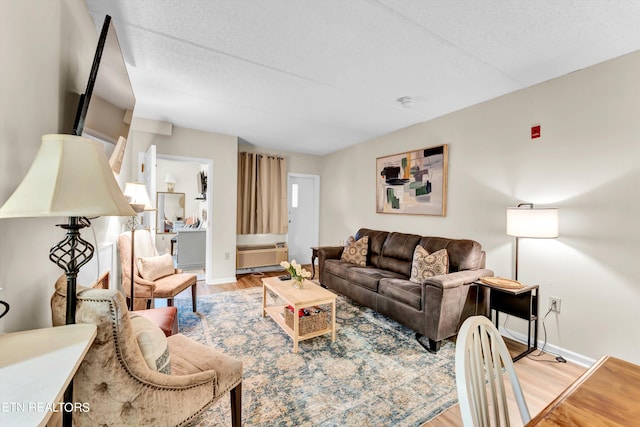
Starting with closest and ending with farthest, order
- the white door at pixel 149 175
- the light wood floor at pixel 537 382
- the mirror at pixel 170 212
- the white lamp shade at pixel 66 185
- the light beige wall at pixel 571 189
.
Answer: the white lamp shade at pixel 66 185 → the light wood floor at pixel 537 382 → the light beige wall at pixel 571 189 → the white door at pixel 149 175 → the mirror at pixel 170 212

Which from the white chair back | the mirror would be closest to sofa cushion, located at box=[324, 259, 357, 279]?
the white chair back

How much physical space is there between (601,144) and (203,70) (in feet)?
11.1

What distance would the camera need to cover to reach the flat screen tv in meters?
Answer: 1.30

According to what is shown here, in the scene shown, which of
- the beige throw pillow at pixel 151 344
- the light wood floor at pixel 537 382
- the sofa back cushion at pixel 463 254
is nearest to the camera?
the beige throw pillow at pixel 151 344

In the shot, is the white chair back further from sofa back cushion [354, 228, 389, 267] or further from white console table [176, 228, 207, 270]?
white console table [176, 228, 207, 270]

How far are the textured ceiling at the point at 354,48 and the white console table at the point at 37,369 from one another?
5.95 feet

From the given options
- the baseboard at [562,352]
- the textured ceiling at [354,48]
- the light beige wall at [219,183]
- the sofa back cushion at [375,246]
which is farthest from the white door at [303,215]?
the baseboard at [562,352]

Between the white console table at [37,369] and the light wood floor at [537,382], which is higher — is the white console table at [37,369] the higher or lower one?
the higher one

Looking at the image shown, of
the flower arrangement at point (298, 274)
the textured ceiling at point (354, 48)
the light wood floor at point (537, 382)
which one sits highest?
the textured ceiling at point (354, 48)

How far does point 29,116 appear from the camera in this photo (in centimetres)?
102

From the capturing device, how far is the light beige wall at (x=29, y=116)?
0.89 meters

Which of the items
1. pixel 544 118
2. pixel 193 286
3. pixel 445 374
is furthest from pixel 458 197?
pixel 193 286

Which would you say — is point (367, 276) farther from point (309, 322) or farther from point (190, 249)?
point (190, 249)

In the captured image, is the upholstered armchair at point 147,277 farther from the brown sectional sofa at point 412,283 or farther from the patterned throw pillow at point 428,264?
the patterned throw pillow at point 428,264
